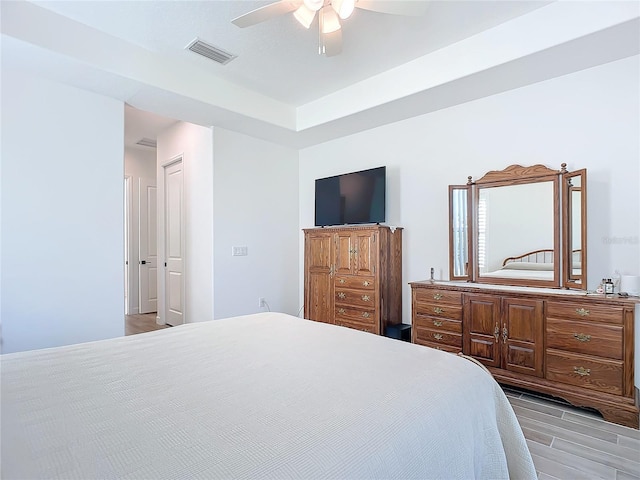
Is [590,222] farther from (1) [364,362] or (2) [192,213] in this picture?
(2) [192,213]

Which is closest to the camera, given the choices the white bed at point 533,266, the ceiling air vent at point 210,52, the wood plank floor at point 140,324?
the white bed at point 533,266

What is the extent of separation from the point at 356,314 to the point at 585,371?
198 cm

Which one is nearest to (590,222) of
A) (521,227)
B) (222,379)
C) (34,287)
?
(521,227)

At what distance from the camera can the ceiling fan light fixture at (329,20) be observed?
216 centimetres

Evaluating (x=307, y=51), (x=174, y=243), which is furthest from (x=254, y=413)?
(x=174, y=243)

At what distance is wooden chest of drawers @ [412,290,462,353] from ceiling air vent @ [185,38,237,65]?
2727 mm

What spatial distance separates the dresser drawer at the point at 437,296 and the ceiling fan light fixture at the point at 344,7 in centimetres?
226

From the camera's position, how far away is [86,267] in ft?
10.1

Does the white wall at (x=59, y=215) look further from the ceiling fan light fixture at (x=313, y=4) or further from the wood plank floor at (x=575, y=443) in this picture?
the wood plank floor at (x=575, y=443)

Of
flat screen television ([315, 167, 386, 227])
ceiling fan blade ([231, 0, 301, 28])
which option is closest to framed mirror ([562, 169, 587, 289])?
flat screen television ([315, 167, 386, 227])

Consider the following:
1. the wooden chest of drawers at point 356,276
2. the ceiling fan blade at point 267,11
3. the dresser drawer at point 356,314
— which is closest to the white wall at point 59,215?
the ceiling fan blade at point 267,11

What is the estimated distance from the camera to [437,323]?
3123 mm

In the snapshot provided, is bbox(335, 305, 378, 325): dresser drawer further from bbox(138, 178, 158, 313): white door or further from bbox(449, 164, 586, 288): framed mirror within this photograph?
bbox(138, 178, 158, 313): white door

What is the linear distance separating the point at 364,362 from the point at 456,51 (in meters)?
2.72
